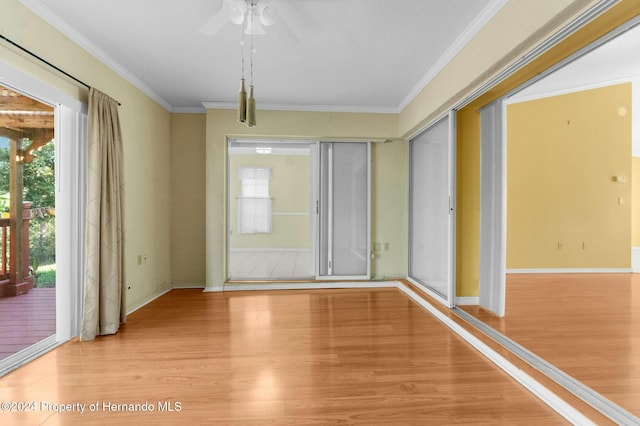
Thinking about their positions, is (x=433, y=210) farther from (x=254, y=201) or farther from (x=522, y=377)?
(x=254, y=201)

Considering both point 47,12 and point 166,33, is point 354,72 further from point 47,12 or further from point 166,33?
point 47,12

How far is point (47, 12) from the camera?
2148mm

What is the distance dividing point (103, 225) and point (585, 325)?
439 cm

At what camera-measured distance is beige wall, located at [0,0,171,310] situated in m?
2.04

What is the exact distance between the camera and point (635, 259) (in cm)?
366

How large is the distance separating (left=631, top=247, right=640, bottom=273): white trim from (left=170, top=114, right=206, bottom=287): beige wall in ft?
18.2

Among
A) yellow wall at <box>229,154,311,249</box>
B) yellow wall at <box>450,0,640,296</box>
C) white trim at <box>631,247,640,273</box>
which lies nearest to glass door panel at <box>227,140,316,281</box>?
yellow wall at <box>229,154,311,249</box>

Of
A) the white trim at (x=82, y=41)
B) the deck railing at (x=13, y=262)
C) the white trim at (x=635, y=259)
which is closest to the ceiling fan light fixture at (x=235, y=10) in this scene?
the white trim at (x=82, y=41)

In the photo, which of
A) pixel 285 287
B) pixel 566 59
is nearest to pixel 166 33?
pixel 566 59

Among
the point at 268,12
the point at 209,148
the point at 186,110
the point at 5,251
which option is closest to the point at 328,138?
the point at 209,148

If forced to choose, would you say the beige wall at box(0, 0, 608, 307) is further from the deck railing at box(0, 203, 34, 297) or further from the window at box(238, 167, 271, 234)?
the window at box(238, 167, 271, 234)

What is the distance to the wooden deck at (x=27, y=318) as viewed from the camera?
2361 mm

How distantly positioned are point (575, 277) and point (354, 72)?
4.19 meters

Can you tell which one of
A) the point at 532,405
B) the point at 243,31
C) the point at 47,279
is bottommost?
the point at 532,405
